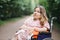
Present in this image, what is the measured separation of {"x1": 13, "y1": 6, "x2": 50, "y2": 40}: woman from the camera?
6.13 metres

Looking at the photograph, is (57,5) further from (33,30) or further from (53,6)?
(33,30)

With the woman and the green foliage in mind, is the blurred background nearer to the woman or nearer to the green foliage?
the green foliage

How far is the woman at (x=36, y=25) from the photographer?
613cm

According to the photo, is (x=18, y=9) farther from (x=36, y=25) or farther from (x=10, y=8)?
(x=36, y=25)

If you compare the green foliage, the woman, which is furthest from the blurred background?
the woman

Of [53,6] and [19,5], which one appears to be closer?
[53,6]

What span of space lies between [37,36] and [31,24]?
538 mm

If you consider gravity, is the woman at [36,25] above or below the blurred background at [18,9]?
above

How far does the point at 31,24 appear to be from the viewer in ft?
21.2

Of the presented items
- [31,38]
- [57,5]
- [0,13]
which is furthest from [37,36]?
[0,13]

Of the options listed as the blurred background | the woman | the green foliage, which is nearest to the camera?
the woman

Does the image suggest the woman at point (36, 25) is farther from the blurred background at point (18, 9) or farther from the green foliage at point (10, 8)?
the green foliage at point (10, 8)

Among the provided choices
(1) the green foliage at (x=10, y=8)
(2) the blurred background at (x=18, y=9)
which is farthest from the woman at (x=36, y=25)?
(1) the green foliage at (x=10, y=8)

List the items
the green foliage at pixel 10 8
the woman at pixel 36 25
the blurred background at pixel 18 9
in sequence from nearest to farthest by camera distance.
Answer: the woman at pixel 36 25
the blurred background at pixel 18 9
the green foliage at pixel 10 8
